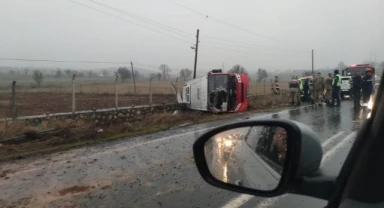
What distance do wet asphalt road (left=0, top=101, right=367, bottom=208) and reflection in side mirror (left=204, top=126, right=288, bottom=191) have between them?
3.16 ft

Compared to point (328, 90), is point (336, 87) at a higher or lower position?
higher

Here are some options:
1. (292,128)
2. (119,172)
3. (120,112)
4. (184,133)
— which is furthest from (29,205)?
(120,112)

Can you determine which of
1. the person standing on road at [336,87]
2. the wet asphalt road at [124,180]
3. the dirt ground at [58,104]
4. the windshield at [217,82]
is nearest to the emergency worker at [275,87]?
the person standing on road at [336,87]

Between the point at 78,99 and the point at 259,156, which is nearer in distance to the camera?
the point at 259,156

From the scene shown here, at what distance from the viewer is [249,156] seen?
212 cm

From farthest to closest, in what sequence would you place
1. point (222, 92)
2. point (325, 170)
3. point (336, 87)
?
point (336, 87), point (222, 92), point (325, 170)

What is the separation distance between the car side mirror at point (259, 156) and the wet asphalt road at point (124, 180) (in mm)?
990

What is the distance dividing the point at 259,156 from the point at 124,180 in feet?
12.1

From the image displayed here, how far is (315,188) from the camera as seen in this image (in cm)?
144


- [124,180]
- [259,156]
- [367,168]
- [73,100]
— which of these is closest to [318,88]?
[73,100]

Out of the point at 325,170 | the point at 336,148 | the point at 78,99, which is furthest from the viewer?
the point at 78,99

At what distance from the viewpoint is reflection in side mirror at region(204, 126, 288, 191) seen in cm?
171

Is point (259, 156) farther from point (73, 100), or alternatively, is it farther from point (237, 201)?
point (73, 100)

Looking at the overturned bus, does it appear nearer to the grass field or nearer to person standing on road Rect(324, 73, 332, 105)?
the grass field
